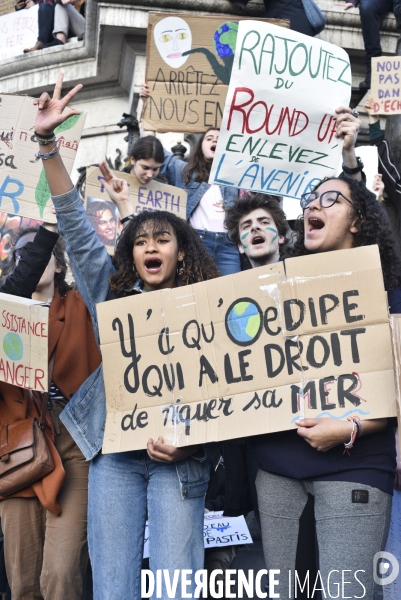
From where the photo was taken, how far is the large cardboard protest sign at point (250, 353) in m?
3.16

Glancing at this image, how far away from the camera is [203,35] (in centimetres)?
591

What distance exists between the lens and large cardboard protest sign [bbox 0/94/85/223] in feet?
16.0

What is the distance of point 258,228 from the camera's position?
449cm

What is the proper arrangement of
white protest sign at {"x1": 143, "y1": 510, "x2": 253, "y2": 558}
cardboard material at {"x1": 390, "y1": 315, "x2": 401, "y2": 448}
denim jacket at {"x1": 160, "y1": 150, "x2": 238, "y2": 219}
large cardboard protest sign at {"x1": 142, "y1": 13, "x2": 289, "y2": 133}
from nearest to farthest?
cardboard material at {"x1": 390, "y1": 315, "x2": 401, "y2": 448} → white protest sign at {"x1": 143, "y1": 510, "x2": 253, "y2": 558} → denim jacket at {"x1": 160, "y1": 150, "x2": 238, "y2": 219} → large cardboard protest sign at {"x1": 142, "y1": 13, "x2": 289, "y2": 133}

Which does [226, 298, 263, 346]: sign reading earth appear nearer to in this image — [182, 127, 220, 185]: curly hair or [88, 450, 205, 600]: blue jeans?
[88, 450, 205, 600]: blue jeans

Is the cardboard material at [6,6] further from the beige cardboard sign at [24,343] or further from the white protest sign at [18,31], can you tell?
the beige cardboard sign at [24,343]

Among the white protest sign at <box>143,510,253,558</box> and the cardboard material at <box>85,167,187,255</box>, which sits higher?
the cardboard material at <box>85,167,187,255</box>

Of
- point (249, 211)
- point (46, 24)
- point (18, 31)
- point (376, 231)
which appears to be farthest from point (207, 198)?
point (18, 31)

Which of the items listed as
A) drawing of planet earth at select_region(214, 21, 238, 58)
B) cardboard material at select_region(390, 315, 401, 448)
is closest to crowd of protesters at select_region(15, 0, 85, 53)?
drawing of planet earth at select_region(214, 21, 238, 58)

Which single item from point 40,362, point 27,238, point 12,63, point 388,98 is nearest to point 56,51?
point 12,63

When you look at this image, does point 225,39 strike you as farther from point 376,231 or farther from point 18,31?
point 18,31

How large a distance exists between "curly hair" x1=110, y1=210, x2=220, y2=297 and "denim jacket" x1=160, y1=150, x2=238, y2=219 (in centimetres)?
149

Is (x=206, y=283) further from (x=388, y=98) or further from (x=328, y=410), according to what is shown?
(x=388, y=98)

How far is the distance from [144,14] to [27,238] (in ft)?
14.2
